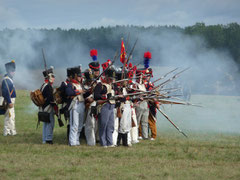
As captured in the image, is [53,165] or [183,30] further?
[183,30]

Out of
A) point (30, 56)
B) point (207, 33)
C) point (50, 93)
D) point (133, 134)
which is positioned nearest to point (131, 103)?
point (133, 134)

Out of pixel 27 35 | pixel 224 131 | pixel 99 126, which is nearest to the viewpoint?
pixel 99 126

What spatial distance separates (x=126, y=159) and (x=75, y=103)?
2623mm

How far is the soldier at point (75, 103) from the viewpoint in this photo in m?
11.5

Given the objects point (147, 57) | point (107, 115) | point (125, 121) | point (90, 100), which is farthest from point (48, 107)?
point (147, 57)

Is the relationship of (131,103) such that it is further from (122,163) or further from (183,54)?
(183,54)

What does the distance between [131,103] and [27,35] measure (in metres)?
12.7

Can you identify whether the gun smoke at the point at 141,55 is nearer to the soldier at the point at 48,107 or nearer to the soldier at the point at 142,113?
the soldier at the point at 142,113

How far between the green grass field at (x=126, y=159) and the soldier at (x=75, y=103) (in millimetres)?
372

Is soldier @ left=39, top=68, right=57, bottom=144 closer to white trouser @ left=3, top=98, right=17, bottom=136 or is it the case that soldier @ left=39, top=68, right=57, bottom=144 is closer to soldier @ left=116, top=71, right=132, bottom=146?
soldier @ left=116, top=71, right=132, bottom=146

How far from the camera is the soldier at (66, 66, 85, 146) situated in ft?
37.6

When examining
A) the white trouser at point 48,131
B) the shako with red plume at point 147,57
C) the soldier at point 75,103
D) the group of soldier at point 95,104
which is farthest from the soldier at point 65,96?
the shako with red plume at point 147,57

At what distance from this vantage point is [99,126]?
38.3 ft

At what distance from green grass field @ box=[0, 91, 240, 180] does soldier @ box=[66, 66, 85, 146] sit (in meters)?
0.37
